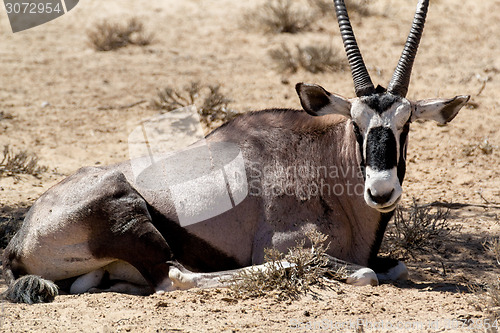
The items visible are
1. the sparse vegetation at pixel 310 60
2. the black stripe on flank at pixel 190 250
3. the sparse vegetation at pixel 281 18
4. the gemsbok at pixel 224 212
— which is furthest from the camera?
the sparse vegetation at pixel 281 18

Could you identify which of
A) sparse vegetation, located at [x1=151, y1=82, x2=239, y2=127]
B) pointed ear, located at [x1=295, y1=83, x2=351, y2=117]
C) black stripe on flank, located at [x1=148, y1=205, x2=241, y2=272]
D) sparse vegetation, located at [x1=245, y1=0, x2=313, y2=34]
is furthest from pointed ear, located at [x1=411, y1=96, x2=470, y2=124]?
sparse vegetation, located at [x1=245, y1=0, x2=313, y2=34]

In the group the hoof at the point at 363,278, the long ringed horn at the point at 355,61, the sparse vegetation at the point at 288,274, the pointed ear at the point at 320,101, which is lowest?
the hoof at the point at 363,278

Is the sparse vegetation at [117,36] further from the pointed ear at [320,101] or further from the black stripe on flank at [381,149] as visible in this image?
the black stripe on flank at [381,149]

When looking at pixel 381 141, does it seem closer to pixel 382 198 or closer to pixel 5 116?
pixel 382 198

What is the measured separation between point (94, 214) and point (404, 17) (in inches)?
365

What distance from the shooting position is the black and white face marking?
461 cm

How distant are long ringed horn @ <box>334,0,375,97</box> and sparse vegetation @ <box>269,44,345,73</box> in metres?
5.02

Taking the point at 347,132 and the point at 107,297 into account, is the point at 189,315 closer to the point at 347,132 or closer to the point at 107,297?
the point at 107,297

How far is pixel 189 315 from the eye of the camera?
4.61m

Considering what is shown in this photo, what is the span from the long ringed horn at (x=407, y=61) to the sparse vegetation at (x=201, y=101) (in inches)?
162

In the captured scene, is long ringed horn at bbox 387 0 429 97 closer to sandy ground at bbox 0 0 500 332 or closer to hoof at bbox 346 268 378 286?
hoof at bbox 346 268 378 286

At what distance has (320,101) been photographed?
207 inches

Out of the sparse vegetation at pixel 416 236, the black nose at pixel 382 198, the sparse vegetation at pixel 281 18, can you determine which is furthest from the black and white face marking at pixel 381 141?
the sparse vegetation at pixel 281 18

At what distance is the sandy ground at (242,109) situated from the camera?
4594 mm
